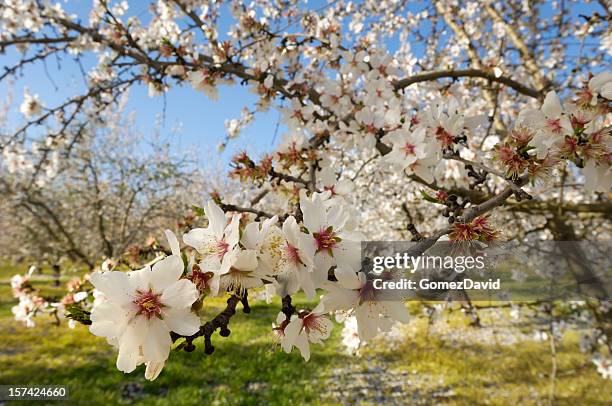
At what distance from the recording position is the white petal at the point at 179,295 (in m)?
0.69

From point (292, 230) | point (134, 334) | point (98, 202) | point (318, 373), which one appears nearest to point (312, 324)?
point (292, 230)

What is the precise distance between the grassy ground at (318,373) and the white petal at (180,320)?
2.97 metres

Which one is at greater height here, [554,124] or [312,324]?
[554,124]

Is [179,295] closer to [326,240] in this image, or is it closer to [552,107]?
[326,240]

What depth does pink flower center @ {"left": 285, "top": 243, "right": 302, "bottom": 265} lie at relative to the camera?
748mm

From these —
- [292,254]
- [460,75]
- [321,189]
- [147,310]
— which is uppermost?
[460,75]

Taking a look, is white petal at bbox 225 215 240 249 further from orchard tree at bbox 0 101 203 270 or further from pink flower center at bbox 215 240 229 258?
orchard tree at bbox 0 101 203 270

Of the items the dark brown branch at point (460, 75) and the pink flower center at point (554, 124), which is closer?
the pink flower center at point (554, 124)

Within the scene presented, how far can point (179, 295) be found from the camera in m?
0.70

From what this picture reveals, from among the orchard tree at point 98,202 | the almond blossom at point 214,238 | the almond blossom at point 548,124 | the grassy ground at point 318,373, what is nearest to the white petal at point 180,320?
the almond blossom at point 214,238

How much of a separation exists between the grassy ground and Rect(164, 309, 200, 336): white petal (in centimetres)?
297

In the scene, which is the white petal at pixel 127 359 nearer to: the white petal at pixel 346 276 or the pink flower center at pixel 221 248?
the pink flower center at pixel 221 248

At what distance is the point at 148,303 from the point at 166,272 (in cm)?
7

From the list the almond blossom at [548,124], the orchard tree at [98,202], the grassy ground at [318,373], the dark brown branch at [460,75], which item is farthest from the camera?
the orchard tree at [98,202]
